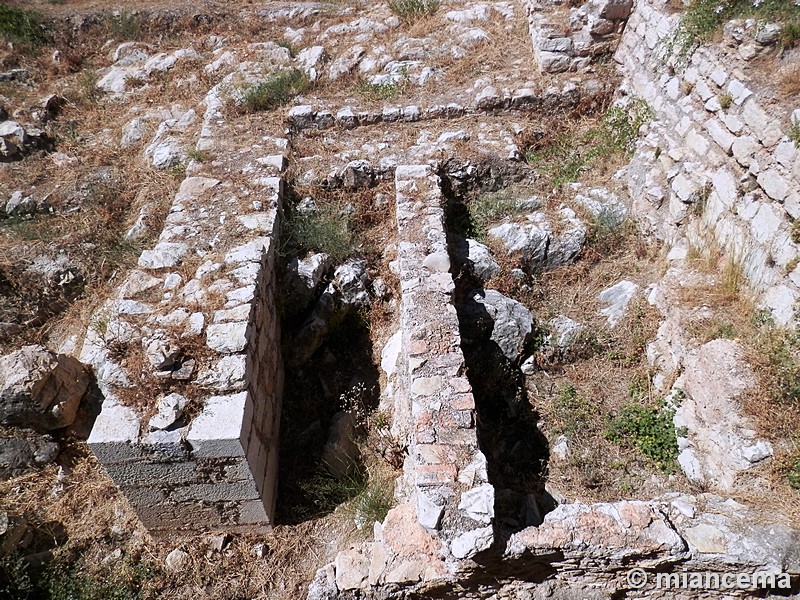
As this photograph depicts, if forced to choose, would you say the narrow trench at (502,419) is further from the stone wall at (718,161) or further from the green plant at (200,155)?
the green plant at (200,155)

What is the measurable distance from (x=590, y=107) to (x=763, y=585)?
17.9 feet

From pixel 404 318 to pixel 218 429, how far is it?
1.57 meters

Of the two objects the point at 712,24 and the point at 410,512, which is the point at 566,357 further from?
the point at 712,24

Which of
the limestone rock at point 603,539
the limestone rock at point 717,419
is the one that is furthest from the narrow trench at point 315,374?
the limestone rock at point 717,419

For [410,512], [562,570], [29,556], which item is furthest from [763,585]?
[29,556]

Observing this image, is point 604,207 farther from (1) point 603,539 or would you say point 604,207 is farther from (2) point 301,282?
(1) point 603,539

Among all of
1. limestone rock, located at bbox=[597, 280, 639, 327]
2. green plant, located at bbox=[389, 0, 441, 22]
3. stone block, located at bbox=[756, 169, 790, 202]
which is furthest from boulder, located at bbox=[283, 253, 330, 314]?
green plant, located at bbox=[389, 0, 441, 22]

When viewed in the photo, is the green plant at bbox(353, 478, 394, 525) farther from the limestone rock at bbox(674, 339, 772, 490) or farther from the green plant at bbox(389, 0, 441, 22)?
the green plant at bbox(389, 0, 441, 22)

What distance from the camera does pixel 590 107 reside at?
638 cm

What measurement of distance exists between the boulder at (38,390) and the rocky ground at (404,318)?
0.07 ft

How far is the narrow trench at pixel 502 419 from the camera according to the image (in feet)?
11.4

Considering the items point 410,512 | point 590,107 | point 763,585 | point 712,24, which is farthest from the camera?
point 590,107

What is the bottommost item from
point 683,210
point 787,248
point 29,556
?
point 29,556

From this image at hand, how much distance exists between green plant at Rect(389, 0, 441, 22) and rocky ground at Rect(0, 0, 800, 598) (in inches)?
49.6
